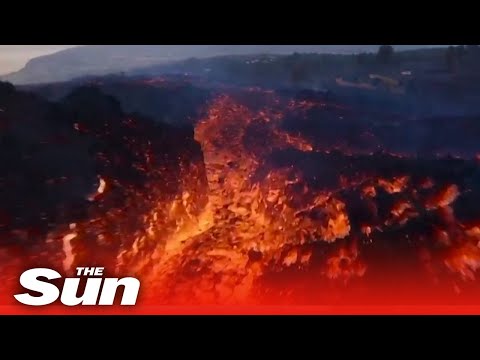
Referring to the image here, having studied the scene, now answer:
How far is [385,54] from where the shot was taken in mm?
1854

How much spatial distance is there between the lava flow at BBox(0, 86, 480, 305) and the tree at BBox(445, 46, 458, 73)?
1.13 feet

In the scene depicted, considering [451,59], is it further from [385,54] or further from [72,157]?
[72,157]

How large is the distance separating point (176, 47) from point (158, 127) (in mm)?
303

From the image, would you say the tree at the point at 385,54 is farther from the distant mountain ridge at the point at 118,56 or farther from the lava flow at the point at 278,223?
the lava flow at the point at 278,223

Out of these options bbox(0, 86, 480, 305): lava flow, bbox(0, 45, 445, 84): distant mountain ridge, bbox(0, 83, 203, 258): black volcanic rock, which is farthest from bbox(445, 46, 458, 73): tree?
bbox(0, 83, 203, 258): black volcanic rock

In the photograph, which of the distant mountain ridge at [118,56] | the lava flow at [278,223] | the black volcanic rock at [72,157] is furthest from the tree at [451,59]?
the black volcanic rock at [72,157]

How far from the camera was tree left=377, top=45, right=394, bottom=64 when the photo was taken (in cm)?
185

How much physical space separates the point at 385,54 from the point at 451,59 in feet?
0.80

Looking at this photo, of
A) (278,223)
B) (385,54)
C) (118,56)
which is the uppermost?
(385,54)

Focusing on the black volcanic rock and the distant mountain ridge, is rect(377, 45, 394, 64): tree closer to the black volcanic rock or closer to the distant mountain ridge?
the distant mountain ridge

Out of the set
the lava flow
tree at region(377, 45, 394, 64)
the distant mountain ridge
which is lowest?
the lava flow

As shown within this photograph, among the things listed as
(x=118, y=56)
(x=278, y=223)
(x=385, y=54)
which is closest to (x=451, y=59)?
(x=385, y=54)

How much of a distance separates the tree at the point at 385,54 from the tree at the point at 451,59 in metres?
0.21

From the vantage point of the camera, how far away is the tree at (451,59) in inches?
72.7
